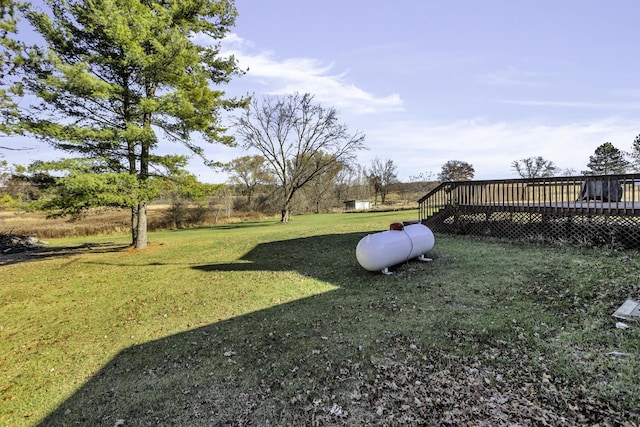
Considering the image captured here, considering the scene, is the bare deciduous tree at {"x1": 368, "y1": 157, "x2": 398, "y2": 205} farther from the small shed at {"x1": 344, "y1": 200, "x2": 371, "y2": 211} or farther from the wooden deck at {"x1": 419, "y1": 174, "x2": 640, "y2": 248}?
the wooden deck at {"x1": 419, "y1": 174, "x2": 640, "y2": 248}

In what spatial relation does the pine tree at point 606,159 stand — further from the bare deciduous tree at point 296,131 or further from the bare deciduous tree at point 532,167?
the bare deciduous tree at point 296,131

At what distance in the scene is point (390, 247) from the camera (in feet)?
24.0

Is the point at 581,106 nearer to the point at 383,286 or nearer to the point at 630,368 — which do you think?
the point at 383,286

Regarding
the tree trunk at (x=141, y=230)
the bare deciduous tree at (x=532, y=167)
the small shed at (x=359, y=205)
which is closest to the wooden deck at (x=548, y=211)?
the tree trunk at (x=141, y=230)

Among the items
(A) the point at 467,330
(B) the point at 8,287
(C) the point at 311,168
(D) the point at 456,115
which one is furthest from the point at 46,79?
(C) the point at 311,168

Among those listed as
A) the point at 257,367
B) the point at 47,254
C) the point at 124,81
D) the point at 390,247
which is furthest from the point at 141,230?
the point at 257,367

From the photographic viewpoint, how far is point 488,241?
33.7 ft

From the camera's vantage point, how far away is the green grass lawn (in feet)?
9.66

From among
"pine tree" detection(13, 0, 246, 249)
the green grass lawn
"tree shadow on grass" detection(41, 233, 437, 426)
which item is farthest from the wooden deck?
"pine tree" detection(13, 0, 246, 249)

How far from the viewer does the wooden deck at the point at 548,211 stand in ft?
26.3

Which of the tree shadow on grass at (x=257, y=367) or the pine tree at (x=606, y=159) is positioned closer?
the tree shadow on grass at (x=257, y=367)

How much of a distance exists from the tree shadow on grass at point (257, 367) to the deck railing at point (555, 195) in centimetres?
594

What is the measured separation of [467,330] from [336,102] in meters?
26.8

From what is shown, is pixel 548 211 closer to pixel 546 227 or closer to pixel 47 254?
pixel 546 227
